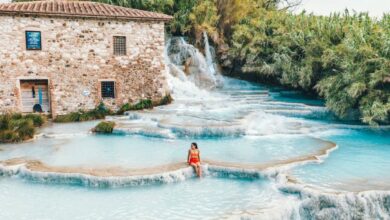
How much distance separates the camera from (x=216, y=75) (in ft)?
100

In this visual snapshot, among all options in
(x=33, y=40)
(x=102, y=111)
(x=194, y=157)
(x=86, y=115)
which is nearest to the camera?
(x=194, y=157)

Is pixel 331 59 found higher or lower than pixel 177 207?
higher

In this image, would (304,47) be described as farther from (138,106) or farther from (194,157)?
(194,157)

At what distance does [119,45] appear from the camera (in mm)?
22297

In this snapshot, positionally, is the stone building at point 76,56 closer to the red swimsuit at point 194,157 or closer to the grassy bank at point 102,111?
the grassy bank at point 102,111

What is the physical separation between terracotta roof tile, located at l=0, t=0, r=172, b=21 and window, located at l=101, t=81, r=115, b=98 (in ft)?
11.1

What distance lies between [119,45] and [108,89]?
235 centimetres

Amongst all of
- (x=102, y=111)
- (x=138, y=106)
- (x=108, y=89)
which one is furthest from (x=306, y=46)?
(x=102, y=111)

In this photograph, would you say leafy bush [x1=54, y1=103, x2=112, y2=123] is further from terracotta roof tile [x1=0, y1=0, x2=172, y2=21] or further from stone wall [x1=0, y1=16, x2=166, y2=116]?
terracotta roof tile [x1=0, y1=0, x2=172, y2=21]

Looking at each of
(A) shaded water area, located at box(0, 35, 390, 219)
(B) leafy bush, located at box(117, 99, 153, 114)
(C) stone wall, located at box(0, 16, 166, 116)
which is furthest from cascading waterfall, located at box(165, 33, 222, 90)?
(A) shaded water area, located at box(0, 35, 390, 219)

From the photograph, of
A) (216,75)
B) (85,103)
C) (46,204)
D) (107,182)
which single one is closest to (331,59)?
(216,75)

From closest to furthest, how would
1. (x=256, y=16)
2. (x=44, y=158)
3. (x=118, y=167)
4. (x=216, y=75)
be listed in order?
1. (x=118, y=167)
2. (x=44, y=158)
3. (x=216, y=75)
4. (x=256, y=16)

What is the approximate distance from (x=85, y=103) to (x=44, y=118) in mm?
2277

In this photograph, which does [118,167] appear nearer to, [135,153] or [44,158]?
[135,153]
